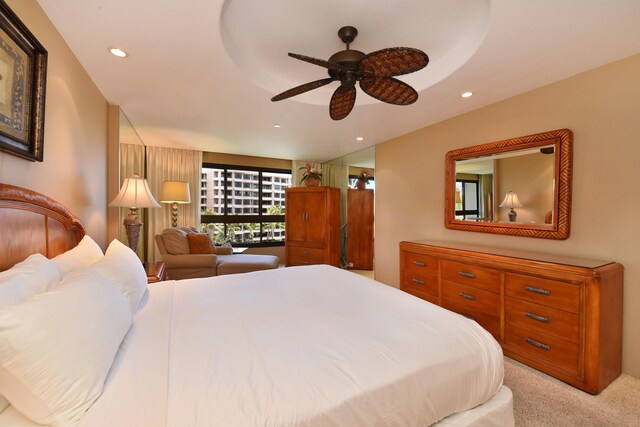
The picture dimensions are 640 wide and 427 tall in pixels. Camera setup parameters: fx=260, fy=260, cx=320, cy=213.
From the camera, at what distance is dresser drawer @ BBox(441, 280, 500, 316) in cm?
227

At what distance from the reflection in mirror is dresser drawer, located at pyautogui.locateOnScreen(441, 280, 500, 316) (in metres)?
0.83

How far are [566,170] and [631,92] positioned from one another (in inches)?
24.8

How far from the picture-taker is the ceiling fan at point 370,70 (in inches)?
54.3

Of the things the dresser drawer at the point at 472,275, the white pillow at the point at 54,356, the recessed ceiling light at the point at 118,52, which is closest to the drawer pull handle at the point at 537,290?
the dresser drawer at the point at 472,275

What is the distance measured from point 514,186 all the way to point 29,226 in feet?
12.0

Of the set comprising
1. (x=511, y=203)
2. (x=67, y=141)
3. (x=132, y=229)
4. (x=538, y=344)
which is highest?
(x=67, y=141)

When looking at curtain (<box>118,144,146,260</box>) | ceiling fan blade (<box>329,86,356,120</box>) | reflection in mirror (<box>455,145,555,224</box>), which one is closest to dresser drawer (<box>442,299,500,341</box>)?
reflection in mirror (<box>455,145,555,224</box>)

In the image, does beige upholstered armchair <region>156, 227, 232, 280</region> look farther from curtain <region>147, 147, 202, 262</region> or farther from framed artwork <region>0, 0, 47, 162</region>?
framed artwork <region>0, 0, 47, 162</region>

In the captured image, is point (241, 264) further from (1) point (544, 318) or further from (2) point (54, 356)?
(1) point (544, 318)

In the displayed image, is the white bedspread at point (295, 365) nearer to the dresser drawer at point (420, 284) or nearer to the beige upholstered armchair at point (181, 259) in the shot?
the dresser drawer at point (420, 284)

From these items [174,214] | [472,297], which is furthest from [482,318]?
[174,214]

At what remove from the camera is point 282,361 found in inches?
38.5

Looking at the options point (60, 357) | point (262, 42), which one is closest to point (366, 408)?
point (60, 357)

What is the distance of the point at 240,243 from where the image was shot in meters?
5.44
